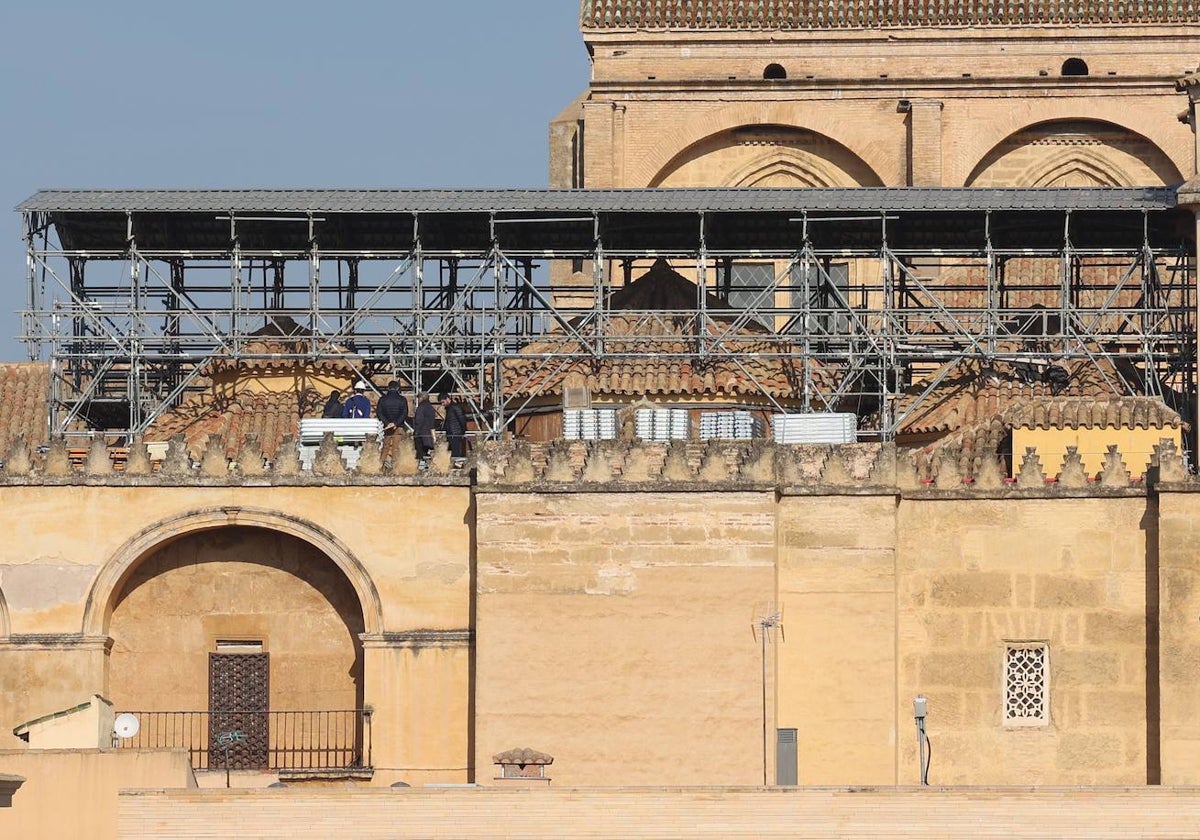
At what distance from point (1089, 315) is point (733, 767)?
34.1 feet

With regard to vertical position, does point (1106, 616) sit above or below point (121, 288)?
below

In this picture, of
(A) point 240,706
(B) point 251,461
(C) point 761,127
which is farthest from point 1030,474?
(C) point 761,127

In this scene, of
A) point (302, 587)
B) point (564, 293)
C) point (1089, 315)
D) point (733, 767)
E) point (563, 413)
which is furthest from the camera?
point (564, 293)

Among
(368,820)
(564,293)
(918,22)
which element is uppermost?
(918,22)

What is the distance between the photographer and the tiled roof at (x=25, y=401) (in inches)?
1713

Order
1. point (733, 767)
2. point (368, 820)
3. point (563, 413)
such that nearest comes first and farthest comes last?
point (368, 820) → point (733, 767) → point (563, 413)

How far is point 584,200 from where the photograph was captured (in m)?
41.9

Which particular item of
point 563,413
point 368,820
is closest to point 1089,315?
point 563,413

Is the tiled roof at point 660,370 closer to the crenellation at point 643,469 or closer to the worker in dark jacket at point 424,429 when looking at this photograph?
the worker in dark jacket at point 424,429

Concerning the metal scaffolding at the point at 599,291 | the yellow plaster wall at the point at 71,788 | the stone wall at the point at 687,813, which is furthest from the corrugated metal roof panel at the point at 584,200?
the stone wall at the point at 687,813

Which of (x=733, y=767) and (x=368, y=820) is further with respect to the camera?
(x=733, y=767)

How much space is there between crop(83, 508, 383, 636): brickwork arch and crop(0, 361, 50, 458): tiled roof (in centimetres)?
662

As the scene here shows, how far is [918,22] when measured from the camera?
51312 mm

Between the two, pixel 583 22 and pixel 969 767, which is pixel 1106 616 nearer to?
pixel 969 767
